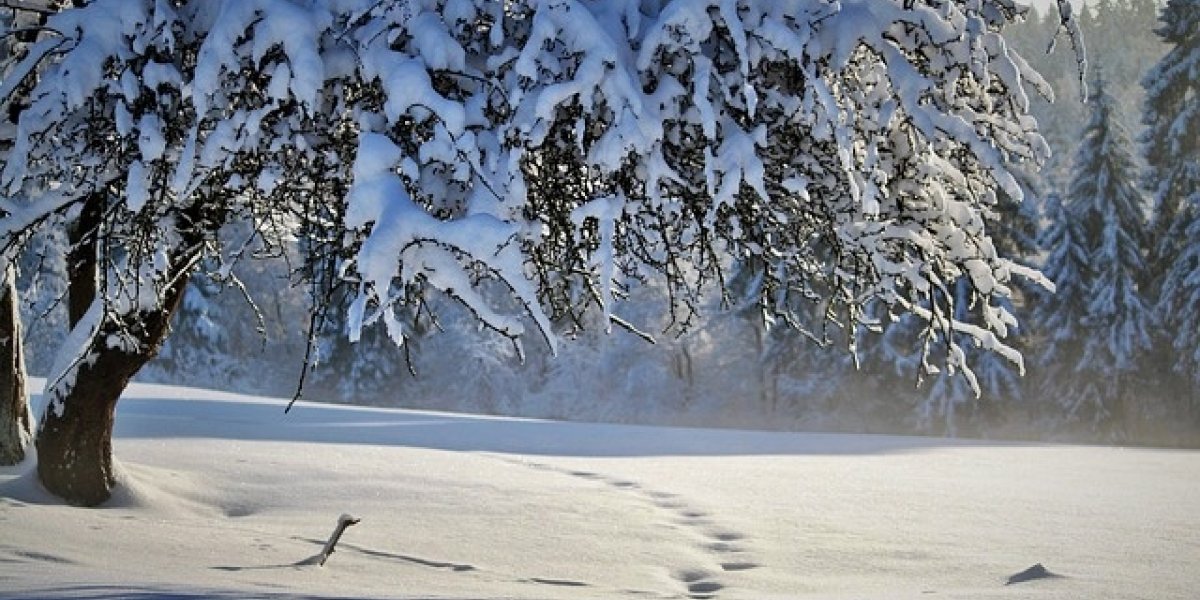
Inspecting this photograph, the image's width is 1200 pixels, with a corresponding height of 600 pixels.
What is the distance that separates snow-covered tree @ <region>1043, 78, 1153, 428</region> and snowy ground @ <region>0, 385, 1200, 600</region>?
19.1m

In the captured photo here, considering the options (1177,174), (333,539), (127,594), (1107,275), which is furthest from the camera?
(1107,275)

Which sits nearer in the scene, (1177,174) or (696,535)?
(696,535)

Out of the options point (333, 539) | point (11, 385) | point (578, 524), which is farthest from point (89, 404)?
point (578, 524)

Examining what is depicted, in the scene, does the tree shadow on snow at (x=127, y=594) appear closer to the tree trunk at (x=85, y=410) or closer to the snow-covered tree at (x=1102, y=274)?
the tree trunk at (x=85, y=410)

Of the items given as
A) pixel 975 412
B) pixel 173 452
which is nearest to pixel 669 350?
pixel 975 412

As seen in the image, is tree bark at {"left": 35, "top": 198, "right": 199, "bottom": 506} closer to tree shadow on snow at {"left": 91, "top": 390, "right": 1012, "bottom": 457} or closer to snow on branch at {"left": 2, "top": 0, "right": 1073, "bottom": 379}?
snow on branch at {"left": 2, "top": 0, "right": 1073, "bottom": 379}

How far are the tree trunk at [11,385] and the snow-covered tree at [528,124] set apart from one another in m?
2.46

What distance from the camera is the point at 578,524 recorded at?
9469mm

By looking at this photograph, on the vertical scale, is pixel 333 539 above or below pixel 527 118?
below

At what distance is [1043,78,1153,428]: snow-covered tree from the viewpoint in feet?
112

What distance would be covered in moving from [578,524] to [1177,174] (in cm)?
2877

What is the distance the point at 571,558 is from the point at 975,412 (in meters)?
30.8

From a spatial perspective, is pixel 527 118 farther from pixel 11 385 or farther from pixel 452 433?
pixel 452 433

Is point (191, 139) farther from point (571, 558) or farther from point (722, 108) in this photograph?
point (571, 558)
